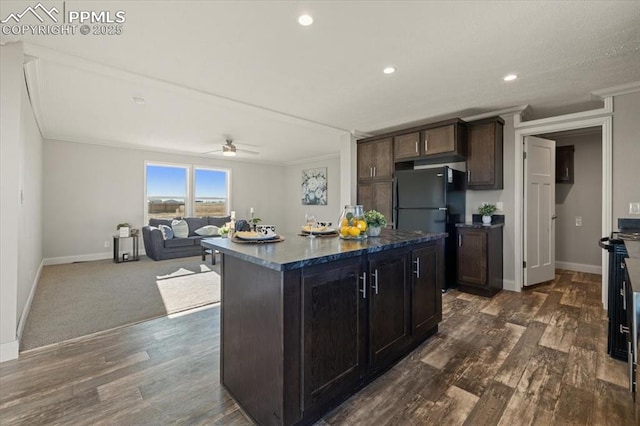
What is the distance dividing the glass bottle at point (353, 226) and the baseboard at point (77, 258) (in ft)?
20.8

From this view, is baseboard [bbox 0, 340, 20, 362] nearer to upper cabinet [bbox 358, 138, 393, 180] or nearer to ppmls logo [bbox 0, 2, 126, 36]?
ppmls logo [bbox 0, 2, 126, 36]

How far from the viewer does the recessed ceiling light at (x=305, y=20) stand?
2.03 meters

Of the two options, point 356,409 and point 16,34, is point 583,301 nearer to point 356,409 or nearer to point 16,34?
point 356,409

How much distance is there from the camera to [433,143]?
13.9ft

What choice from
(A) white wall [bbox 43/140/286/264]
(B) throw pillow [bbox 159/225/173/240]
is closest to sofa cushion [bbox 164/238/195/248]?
(B) throw pillow [bbox 159/225/173/240]

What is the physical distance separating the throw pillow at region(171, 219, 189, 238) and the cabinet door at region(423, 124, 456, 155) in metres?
5.50

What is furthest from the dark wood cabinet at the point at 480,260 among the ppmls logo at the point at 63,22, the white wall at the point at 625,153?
the ppmls logo at the point at 63,22

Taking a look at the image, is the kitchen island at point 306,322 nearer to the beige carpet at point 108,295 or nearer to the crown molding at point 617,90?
the beige carpet at point 108,295

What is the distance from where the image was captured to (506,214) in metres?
4.09

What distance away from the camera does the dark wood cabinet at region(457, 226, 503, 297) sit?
3.78 metres

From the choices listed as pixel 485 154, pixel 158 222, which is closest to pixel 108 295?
pixel 158 222

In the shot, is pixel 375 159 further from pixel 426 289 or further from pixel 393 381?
pixel 393 381

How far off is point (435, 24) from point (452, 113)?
232 centimetres

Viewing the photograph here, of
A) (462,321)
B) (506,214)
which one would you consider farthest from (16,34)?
(506,214)
